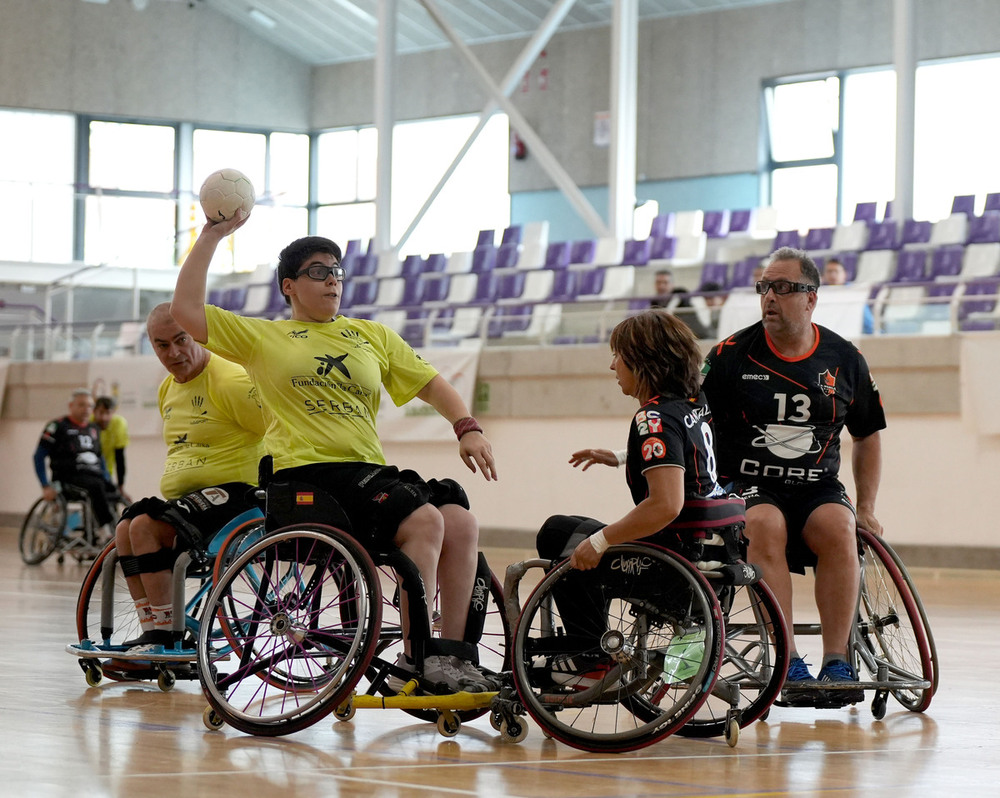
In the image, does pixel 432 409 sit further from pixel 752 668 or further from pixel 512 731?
pixel 512 731

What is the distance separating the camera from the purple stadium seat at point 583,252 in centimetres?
1538

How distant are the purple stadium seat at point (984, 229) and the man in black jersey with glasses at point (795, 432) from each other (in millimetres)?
9589

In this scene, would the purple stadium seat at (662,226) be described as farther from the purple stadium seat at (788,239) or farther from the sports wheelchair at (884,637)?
the sports wheelchair at (884,637)

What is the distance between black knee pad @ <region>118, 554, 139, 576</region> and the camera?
446cm

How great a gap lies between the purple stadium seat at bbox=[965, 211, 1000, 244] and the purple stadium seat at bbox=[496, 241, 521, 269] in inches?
194

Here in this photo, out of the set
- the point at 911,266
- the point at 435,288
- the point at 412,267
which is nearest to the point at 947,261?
the point at 911,266

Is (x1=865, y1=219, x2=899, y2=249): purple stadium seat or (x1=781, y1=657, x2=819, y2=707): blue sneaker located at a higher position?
(x1=865, y1=219, x2=899, y2=249): purple stadium seat

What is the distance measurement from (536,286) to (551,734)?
11.7m

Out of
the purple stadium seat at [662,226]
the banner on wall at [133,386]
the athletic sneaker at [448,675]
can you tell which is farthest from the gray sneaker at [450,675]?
the purple stadium seat at [662,226]

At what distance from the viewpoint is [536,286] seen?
48.9 ft

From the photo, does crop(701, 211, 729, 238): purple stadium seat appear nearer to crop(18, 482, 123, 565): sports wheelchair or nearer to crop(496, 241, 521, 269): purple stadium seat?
crop(496, 241, 521, 269): purple stadium seat

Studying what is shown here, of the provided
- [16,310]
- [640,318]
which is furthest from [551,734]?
[16,310]

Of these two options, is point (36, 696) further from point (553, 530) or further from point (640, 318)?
point (640, 318)

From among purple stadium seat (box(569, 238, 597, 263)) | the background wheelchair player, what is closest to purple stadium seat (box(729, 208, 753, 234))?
purple stadium seat (box(569, 238, 597, 263))
